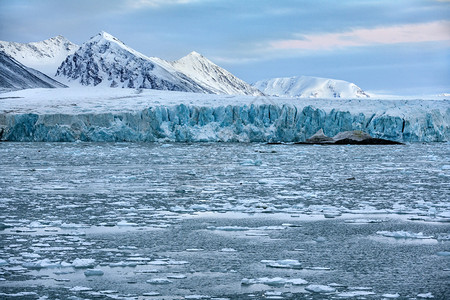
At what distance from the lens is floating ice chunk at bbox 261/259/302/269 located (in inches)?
173

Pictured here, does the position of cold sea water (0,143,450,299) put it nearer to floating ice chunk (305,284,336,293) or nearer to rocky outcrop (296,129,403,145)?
floating ice chunk (305,284,336,293)

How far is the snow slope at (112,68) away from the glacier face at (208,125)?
132 meters

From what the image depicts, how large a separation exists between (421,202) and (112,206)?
163 inches

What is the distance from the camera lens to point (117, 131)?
Answer: 29.7m

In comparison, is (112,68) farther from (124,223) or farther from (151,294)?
(151,294)

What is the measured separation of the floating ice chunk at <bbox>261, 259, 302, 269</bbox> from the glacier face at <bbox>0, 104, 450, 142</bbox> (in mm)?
25263

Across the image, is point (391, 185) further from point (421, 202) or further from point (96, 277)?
point (96, 277)

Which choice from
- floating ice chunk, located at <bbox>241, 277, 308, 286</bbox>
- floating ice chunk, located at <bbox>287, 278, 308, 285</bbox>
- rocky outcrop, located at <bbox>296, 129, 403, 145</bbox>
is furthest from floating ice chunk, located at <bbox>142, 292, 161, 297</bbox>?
rocky outcrop, located at <bbox>296, 129, 403, 145</bbox>

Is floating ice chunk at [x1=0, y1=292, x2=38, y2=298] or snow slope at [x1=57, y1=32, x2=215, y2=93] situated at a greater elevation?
snow slope at [x1=57, y1=32, x2=215, y2=93]

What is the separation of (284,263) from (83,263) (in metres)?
1.57

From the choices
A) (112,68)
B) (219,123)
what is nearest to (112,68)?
(112,68)

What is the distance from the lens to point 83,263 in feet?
14.4

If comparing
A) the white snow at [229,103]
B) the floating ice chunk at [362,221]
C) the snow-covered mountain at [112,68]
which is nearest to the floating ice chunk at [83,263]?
the floating ice chunk at [362,221]

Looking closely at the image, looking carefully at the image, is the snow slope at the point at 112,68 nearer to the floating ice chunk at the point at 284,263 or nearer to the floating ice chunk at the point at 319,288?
the floating ice chunk at the point at 284,263
